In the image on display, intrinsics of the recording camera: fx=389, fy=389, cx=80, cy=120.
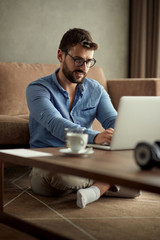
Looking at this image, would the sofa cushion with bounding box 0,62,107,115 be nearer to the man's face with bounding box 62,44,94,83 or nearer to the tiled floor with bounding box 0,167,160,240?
the tiled floor with bounding box 0,167,160,240

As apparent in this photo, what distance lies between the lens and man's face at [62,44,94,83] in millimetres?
2072

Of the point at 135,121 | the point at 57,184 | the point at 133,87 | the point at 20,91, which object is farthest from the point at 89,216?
the point at 133,87

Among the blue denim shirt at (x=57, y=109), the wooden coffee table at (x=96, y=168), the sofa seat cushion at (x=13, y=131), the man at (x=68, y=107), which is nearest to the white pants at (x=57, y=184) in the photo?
the man at (x=68, y=107)

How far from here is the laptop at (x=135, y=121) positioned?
142cm

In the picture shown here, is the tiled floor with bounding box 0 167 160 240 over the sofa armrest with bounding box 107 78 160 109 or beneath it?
beneath

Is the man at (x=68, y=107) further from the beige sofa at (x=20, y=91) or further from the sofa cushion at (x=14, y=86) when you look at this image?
the sofa cushion at (x=14, y=86)

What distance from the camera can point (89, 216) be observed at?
1.80m

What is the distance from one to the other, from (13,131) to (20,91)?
23.1 inches

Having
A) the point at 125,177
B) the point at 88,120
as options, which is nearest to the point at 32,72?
the point at 88,120

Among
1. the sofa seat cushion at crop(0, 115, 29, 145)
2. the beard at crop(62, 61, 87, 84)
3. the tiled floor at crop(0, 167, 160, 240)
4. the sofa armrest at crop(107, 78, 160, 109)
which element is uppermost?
the beard at crop(62, 61, 87, 84)

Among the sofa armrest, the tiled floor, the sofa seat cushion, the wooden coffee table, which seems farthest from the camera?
the sofa armrest

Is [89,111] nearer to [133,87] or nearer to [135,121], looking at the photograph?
[135,121]

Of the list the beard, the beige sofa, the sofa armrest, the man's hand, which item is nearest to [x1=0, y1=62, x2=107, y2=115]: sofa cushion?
the beige sofa

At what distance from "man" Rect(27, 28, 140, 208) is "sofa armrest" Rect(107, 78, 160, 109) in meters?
0.80
